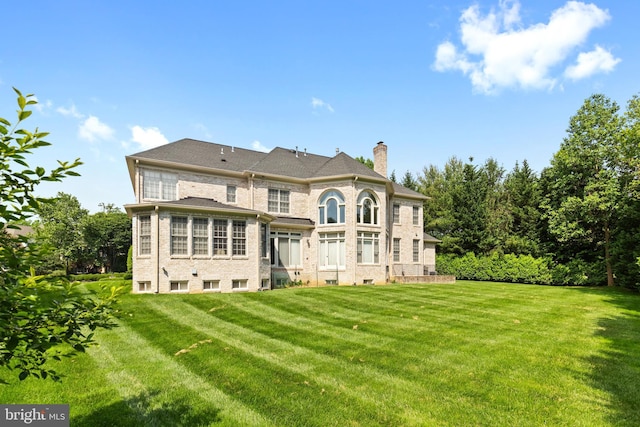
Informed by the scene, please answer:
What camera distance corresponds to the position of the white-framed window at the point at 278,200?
2430cm

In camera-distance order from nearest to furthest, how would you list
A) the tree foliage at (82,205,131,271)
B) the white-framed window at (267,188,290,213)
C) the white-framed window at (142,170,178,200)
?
1. the white-framed window at (142,170,178,200)
2. the white-framed window at (267,188,290,213)
3. the tree foliage at (82,205,131,271)

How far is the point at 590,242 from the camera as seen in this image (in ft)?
92.4

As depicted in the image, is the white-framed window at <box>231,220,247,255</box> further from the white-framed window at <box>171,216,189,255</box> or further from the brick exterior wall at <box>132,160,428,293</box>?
the white-framed window at <box>171,216,189,255</box>

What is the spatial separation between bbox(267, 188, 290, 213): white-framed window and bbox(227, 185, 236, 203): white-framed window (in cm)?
244

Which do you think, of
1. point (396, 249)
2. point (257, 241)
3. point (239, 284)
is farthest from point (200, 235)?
point (396, 249)

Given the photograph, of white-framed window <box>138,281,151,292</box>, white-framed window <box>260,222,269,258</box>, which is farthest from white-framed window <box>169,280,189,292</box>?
white-framed window <box>260,222,269,258</box>

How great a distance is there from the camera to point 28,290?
2.70m

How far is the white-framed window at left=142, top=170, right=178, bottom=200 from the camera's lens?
802 inches

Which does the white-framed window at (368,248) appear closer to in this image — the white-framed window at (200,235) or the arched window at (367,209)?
the arched window at (367,209)

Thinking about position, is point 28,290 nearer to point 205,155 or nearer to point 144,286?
point 144,286

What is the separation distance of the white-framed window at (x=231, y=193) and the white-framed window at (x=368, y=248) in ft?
30.1

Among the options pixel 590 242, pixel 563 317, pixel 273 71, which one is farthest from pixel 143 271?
pixel 590 242

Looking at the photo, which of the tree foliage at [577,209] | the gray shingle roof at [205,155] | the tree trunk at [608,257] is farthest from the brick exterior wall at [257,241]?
the tree trunk at [608,257]

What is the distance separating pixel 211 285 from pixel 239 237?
10.00 feet
